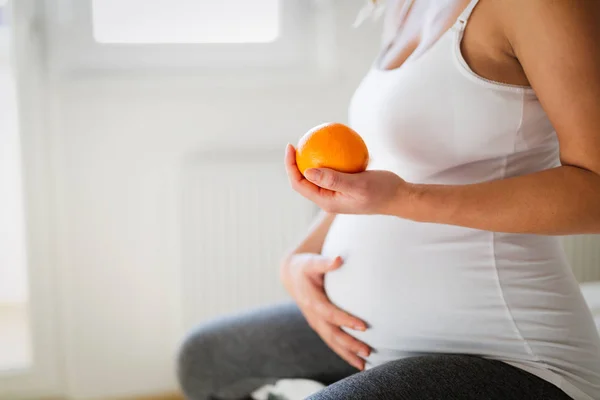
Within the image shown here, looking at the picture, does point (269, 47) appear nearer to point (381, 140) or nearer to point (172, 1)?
point (172, 1)

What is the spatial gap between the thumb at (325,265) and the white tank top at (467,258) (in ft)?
0.20

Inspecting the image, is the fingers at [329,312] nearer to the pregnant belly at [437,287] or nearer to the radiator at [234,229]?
the pregnant belly at [437,287]

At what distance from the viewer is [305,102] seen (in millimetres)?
1626

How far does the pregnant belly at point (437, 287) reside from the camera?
0.76 metres

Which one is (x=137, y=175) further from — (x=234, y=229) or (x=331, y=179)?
(x=331, y=179)

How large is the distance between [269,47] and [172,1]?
28 cm

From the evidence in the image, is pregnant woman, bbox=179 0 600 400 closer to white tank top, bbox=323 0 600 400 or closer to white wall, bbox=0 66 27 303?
white tank top, bbox=323 0 600 400

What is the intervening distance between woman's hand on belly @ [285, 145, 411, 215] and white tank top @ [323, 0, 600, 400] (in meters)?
0.12

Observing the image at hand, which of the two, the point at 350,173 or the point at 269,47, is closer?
the point at 350,173

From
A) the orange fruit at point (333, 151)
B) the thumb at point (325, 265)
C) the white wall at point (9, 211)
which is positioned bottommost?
the white wall at point (9, 211)

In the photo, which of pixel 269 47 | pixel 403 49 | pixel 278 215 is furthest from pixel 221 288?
pixel 403 49

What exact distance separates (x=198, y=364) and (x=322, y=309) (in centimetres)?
27

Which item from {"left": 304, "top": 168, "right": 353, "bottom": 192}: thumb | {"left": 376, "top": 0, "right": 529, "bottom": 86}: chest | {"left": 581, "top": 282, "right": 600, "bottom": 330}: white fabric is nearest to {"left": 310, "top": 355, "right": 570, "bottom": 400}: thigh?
{"left": 304, "top": 168, "right": 353, "bottom": 192}: thumb

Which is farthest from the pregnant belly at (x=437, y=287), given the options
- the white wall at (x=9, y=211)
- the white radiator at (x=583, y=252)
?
the white wall at (x=9, y=211)
